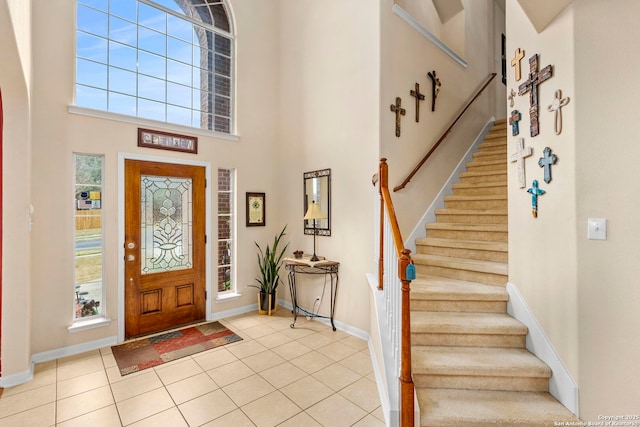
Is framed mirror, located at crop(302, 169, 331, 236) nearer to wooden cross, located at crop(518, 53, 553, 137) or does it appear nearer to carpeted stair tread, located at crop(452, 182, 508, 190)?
carpeted stair tread, located at crop(452, 182, 508, 190)

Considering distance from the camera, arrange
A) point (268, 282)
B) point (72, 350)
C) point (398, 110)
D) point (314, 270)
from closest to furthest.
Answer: point (72, 350)
point (398, 110)
point (314, 270)
point (268, 282)

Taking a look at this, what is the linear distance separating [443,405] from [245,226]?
3210 millimetres

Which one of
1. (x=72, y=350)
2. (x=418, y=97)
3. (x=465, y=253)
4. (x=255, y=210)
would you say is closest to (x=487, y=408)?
(x=465, y=253)

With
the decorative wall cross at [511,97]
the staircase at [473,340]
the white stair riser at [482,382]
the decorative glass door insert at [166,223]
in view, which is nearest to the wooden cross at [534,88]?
the decorative wall cross at [511,97]

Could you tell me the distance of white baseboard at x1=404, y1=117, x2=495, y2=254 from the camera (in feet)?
11.8

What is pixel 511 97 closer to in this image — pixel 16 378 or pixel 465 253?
pixel 465 253

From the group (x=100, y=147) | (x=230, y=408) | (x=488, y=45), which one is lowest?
(x=230, y=408)

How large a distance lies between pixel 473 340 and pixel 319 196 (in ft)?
7.86

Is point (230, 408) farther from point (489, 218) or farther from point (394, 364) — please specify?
point (489, 218)

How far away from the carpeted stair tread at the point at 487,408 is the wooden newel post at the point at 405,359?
0.18 m

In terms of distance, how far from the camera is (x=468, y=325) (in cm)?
225

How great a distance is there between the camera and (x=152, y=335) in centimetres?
347

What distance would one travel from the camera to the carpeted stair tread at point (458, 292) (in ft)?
8.23

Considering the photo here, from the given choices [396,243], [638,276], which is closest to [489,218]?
[638,276]
